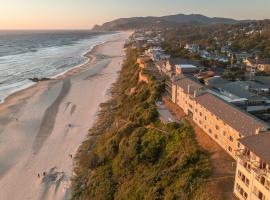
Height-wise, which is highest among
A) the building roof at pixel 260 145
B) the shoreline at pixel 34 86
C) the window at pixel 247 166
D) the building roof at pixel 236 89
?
the building roof at pixel 260 145

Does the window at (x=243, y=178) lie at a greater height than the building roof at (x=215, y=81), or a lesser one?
lesser

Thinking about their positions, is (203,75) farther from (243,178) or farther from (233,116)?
(243,178)

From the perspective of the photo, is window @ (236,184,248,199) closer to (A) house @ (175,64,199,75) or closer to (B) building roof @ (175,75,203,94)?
(B) building roof @ (175,75,203,94)

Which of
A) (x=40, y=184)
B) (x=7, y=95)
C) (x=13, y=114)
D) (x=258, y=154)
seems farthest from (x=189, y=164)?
(x=7, y=95)

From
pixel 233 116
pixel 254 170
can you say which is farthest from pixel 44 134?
pixel 254 170

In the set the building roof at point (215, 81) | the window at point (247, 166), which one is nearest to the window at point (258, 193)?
the window at point (247, 166)

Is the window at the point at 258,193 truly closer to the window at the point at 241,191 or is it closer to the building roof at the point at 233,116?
the window at the point at 241,191

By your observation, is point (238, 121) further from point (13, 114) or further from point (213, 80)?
point (13, 114)
